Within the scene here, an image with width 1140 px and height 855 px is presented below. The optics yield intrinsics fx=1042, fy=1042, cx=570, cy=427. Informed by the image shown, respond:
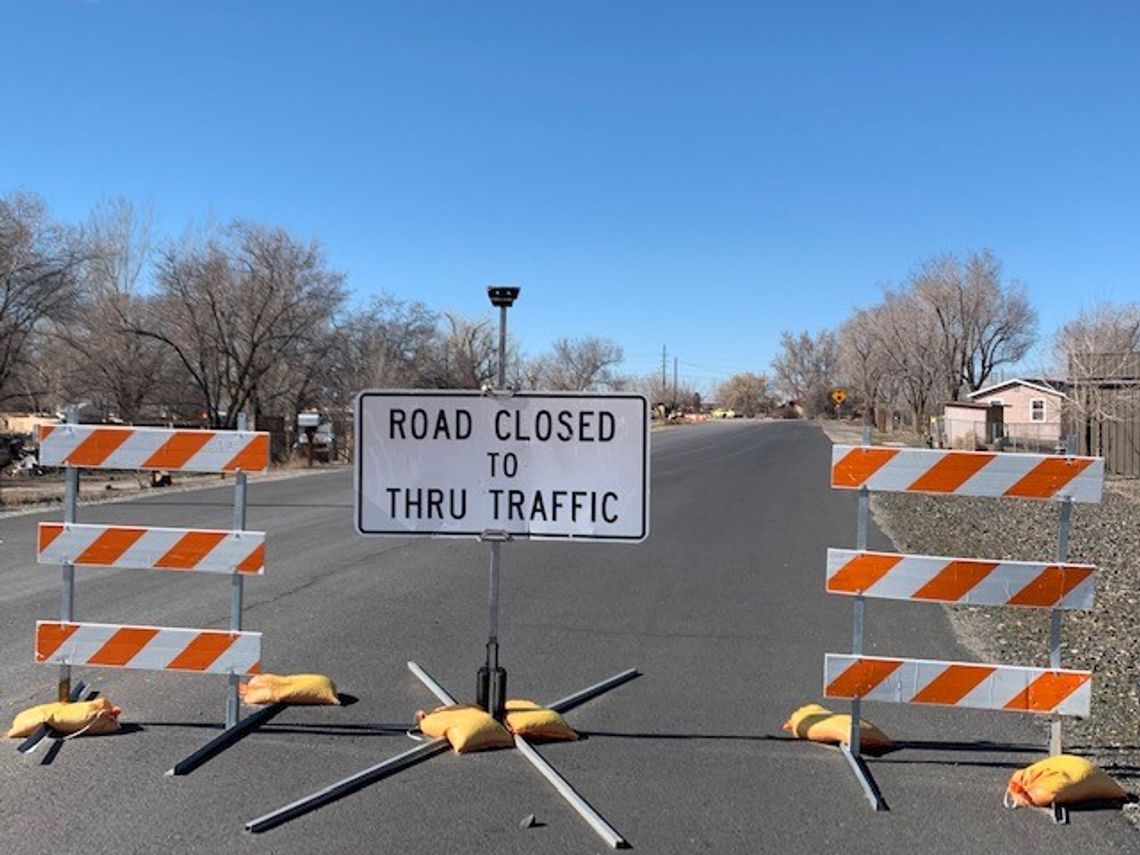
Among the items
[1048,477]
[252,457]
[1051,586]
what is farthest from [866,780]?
[252,457]

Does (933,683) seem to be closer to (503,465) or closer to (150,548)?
(503,465)

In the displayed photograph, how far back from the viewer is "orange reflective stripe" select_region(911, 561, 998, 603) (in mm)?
5113

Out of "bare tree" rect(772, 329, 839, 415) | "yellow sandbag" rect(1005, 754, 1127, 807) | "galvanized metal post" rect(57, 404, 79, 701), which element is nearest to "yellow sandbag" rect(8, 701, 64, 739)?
"galvanized metal post" rect(57, 404, 79, 701)

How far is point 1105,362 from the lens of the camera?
103 ft

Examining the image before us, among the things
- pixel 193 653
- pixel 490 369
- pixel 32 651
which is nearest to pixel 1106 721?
pixel 193 653

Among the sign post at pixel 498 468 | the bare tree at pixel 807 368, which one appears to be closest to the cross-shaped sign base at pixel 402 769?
the sign post at pixel 498 468

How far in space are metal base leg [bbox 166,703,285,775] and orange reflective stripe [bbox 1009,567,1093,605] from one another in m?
3.91

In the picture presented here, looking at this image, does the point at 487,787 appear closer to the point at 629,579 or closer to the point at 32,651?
the point at 32,651

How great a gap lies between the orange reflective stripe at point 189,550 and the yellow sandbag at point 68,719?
0.79 m

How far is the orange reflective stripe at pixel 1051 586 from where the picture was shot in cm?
503

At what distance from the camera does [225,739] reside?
5250 millimetres

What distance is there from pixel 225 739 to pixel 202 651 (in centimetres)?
48

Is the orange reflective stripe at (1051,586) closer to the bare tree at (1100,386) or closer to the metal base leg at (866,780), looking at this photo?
the metal base leg at (866,780)

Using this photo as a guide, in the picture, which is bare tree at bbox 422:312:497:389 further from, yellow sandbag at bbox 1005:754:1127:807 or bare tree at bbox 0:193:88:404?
yellow sandbag at bbox 1005:754:1127:807
